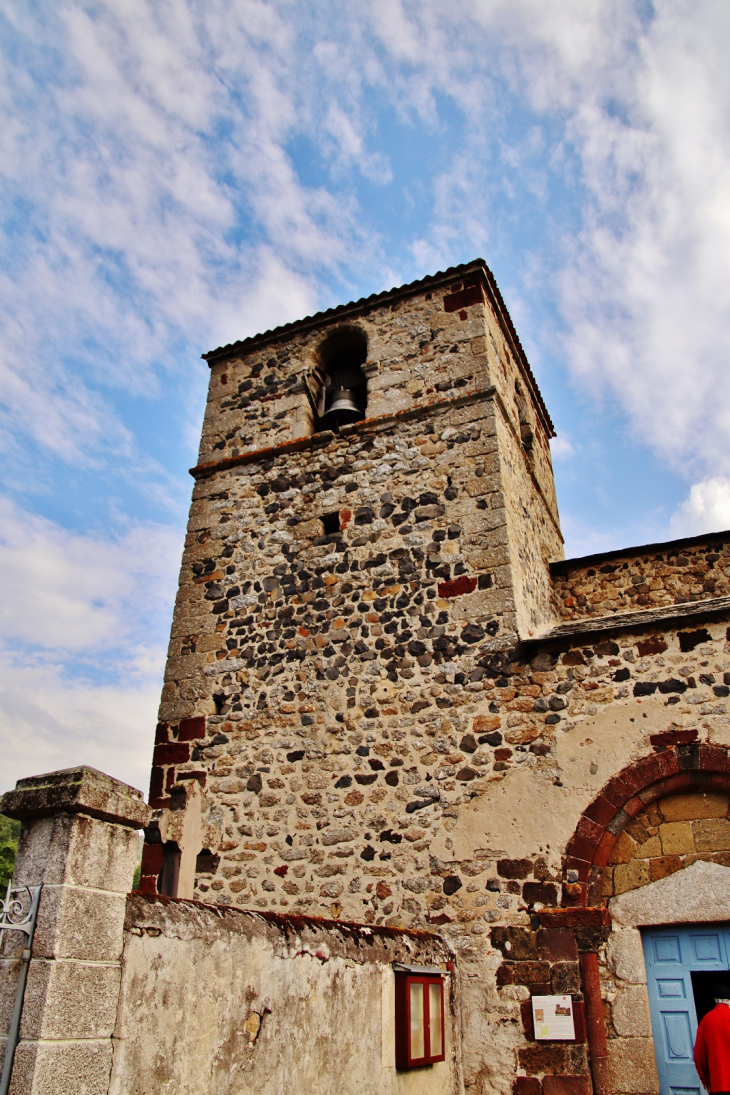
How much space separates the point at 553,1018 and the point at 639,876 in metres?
1.15

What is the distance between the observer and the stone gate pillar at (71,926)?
234 centimetres

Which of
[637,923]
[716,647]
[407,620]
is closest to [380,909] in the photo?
[637,923]

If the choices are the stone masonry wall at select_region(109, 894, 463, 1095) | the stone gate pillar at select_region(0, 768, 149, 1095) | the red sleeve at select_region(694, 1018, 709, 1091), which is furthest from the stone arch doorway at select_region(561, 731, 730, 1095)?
the stone gate pillar at select_region(0, 768, 149, 1095)

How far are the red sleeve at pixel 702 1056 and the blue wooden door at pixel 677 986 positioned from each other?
42 cm

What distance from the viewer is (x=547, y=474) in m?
10.9

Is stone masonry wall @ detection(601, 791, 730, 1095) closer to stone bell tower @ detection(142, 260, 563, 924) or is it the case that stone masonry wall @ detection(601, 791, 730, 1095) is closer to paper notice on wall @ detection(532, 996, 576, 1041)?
paper notice on wall @ detection(532, 996, 576, 1041)

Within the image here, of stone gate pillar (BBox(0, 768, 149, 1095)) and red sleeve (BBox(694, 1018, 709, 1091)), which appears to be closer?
stone gate pillar (BBox(0, 768, 149, 1095))

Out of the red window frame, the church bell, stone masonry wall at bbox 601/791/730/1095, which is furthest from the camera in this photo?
the church bell

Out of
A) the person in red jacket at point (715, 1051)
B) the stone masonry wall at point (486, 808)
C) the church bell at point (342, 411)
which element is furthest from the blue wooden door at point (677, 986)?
the church bell at point (342, 411)

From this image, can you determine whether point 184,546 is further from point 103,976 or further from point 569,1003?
point 103,976

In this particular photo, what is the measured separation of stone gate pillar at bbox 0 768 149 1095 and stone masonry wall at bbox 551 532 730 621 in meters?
7.08

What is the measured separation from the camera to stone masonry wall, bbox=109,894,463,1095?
2729 millimetres

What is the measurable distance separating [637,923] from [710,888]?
57cm

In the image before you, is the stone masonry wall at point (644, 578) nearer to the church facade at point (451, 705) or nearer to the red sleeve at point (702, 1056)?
the church facade at point (451, 705)
